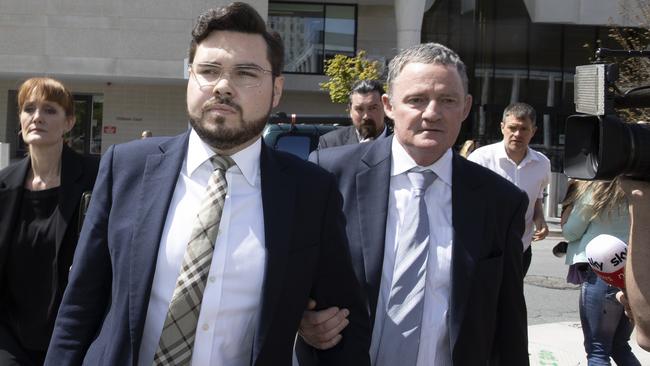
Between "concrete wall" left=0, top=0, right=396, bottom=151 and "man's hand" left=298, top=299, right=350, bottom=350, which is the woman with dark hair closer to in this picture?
"man's hand" left=298, top=299, right=350, bottom=350

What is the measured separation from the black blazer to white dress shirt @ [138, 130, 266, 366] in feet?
4.69

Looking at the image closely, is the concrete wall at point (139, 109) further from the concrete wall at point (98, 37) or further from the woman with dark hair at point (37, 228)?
the woman with dark hair at point (37, 228)

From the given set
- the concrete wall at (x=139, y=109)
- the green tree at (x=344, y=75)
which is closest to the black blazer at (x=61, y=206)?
the green tree at (x=344, y=75)

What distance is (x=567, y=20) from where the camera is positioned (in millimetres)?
28266

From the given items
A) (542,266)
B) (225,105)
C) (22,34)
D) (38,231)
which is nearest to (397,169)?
(225,105)

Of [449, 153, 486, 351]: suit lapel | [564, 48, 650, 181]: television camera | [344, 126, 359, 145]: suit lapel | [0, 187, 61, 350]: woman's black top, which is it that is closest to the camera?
[564, 48, 650, 181]: television camera

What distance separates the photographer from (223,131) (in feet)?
7.00

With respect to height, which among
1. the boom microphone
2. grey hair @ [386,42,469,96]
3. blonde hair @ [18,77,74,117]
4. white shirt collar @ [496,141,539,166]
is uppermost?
grey hair @ [386,42,469,96]

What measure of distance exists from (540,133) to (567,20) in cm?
518

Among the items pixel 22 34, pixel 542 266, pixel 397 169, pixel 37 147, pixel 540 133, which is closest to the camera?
pixel 397 169

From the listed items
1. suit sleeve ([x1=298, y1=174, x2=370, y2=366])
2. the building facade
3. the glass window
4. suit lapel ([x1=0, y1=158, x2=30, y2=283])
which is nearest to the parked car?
suit lapel ([x1=0, y1=158, x2=30, y2=283])

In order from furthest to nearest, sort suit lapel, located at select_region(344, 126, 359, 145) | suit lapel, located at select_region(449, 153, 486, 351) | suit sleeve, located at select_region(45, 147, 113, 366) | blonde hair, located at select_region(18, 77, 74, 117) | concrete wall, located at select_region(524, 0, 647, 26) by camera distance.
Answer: concrete wall, located at select_region(524, 0, 647, 26) → suit lapel, located at select_region(344, 126, 359, 145) → blonde hair, located at select_region(18, 77, 74, 117) → suit lapel, located at select_region(449, 153, 486, 351) → suit sleeve, located at select_region(45, 147, 113, 366)

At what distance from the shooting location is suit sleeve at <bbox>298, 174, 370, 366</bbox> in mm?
2275

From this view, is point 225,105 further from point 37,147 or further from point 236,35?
point 37,147
